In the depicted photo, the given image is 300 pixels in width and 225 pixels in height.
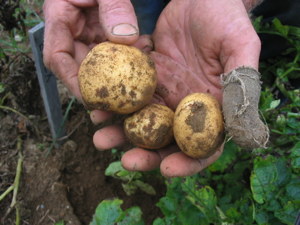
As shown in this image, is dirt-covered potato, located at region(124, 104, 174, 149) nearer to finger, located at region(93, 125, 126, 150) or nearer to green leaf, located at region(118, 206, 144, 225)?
finger, located at region(93, 125, 126, 150)

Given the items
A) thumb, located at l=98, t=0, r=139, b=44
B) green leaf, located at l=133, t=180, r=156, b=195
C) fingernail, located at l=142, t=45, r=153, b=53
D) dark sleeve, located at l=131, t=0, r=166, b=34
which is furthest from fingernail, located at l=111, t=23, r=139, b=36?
dark sleeve, located at l=131, t=0, r=166, b=34

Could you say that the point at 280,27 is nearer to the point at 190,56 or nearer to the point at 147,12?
the point at 190,56

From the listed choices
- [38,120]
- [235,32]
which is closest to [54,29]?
[38,120]

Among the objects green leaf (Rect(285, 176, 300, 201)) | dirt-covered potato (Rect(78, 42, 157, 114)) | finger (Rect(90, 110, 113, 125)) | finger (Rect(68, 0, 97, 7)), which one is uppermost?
finger (Rect(68, 0, 97, 7))

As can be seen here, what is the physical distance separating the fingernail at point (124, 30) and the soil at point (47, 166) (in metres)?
1.05

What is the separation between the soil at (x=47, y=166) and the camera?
88.4 inches

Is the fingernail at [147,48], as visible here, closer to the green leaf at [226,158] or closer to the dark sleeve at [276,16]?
the green leaf at [226,158]

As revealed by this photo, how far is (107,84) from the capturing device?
1653 mm

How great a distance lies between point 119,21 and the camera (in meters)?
1.74

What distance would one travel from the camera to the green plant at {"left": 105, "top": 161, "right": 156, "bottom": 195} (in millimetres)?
2100

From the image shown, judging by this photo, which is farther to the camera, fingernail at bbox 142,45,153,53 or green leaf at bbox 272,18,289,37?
green leaf at bbox 272,18,289,37

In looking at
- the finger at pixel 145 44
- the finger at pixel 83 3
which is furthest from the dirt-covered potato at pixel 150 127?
the finger at pixel 83 3

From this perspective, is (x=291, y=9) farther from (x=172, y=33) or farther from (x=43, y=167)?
(x=43, y=167)

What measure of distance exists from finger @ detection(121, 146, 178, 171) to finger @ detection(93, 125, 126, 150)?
15 centimetres
